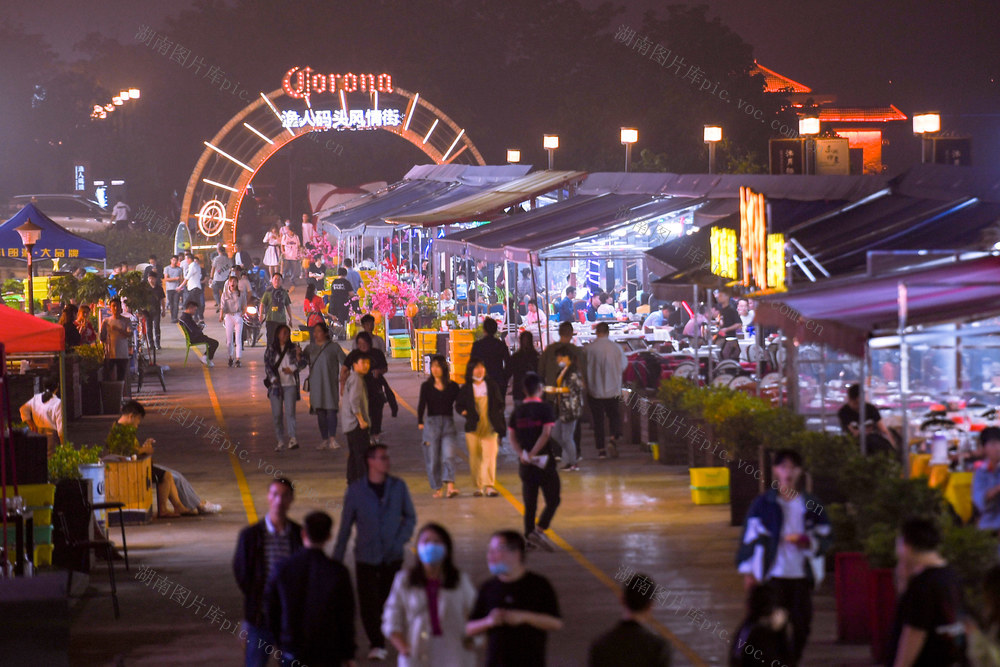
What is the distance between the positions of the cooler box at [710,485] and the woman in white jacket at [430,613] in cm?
737

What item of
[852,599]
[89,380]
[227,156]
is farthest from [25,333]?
[227,156]

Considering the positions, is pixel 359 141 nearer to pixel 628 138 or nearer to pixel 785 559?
pixel 628 138

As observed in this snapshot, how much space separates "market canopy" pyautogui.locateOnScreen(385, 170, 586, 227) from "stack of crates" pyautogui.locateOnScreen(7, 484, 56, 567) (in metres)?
15.7

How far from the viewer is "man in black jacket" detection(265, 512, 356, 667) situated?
7.01m

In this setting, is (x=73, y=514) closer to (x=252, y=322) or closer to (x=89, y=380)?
(x=89, y=380)

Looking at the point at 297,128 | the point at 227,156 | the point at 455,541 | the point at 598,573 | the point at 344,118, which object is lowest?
the point at 598,573

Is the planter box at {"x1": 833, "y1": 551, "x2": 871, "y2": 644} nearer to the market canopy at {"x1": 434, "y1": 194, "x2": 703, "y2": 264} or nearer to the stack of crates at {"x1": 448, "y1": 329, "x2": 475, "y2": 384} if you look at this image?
the market canopy at {"x1": 434, "y1": 194, "x2": 703, "y2": 264}

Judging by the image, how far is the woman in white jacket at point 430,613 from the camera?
6664 millimetres

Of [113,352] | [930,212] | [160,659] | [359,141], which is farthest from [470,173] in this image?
[359,141]

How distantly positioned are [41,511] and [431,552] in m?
5.92

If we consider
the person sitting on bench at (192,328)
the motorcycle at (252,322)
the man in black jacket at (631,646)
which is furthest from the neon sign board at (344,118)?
the man in black jacket at (631,646)

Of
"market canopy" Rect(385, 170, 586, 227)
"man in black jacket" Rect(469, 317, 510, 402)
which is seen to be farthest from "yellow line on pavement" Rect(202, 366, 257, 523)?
"market canopy" Rect(385, 170, 586, 227)

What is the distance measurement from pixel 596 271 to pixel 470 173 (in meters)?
7.53

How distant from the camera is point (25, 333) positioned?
12.7 meters
